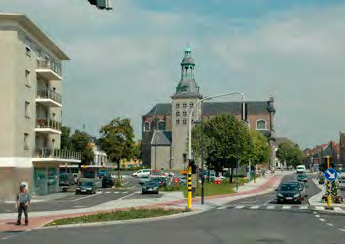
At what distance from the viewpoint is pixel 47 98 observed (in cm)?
4603

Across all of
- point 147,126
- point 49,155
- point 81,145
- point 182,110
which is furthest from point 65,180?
point 147,126

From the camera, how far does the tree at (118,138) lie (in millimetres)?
58375

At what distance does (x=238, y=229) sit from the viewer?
18.4 m

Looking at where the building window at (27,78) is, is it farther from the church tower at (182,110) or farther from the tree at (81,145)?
the church tower at (182,110)

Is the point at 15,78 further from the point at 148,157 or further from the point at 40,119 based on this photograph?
the point at 148,157

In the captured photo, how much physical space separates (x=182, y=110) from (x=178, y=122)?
3.61m

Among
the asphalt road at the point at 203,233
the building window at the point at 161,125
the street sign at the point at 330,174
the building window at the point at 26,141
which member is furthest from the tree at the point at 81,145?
the asphalt road at the point at 203,233

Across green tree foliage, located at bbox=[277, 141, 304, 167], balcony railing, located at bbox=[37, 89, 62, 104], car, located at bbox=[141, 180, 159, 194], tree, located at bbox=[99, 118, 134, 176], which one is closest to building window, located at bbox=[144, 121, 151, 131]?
green tree foliage, located at bbox=[277, 141, 304, 167]

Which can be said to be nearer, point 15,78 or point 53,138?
point 15,78

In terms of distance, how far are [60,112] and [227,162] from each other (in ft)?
95.7

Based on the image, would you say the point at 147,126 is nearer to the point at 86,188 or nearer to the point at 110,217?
the point at 86,188

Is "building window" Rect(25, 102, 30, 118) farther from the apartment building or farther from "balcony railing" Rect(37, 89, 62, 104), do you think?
"balcony railing" Rect(37, 89, 62, 104)

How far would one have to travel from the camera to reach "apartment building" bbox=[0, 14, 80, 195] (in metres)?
39.1

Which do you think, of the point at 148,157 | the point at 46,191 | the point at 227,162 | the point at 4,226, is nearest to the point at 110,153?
the point at 46,191
